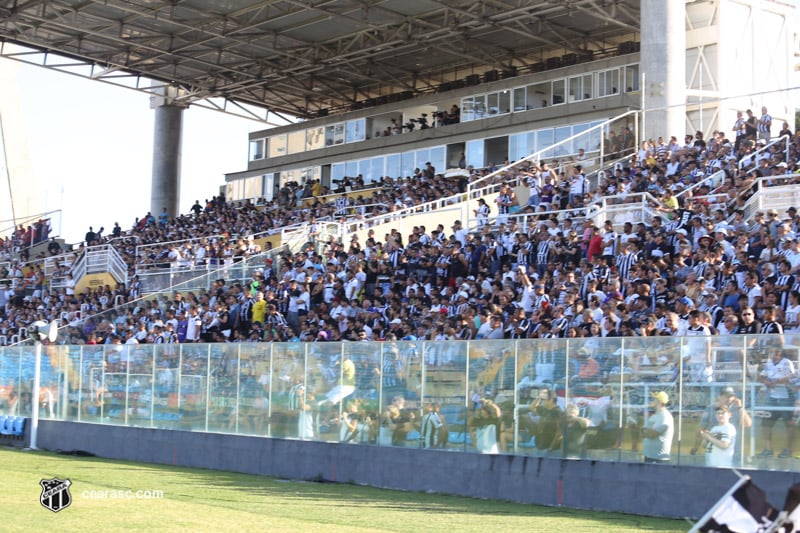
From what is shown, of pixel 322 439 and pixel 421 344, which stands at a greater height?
pixel 421 344

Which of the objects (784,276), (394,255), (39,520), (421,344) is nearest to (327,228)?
(394,255)

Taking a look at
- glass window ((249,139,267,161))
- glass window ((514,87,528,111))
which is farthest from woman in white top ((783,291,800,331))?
glass window ((249,139,267,161))

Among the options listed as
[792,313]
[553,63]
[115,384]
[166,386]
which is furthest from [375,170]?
[792,313]

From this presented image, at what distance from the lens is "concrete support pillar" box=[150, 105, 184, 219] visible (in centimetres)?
5922

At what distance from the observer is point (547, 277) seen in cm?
2147

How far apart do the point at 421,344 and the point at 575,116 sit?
28.0 metres

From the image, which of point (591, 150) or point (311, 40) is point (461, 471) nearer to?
point (591, 150)

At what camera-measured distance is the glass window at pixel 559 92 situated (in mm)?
45531

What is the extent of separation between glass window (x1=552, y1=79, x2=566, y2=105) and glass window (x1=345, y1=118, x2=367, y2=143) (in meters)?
11.8

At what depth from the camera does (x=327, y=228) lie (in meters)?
33.4

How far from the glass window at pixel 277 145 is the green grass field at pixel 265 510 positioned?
41.2m

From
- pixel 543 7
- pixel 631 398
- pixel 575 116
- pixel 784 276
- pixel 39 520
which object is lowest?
pixel 39 520

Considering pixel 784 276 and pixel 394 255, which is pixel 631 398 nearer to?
pixel 784 276

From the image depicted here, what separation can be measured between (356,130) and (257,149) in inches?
300
